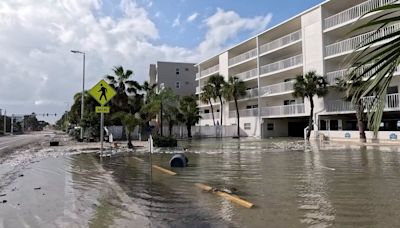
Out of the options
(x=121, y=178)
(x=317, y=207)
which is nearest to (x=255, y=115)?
(x=121, y=178)

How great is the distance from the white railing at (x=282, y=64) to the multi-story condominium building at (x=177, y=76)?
95.0 feet

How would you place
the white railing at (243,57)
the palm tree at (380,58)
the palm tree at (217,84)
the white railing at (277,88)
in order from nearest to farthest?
the palm tree at (380,58) < the white railing at (277,88) < the white railing at (243,57) < the palm tree at (217,84)

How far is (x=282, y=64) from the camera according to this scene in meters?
45.7

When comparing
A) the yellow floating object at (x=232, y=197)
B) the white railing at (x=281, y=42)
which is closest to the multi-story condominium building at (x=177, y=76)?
the white railing at (x=281, y=42)

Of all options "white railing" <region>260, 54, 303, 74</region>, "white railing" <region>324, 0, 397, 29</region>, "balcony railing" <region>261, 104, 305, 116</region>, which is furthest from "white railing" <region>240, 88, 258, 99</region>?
"white railing" <region>324, 0, 397, 29</region>

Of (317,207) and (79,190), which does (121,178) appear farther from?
(317,207)

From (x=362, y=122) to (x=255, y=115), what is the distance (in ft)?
66.7

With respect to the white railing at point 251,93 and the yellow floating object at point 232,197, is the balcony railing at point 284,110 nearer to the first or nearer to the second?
the white railing at point 251,93

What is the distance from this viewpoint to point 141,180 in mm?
12539

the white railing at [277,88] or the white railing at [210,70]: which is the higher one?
the white railing at [210,70]

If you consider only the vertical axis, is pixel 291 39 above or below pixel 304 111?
above

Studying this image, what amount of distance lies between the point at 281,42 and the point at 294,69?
4285 millimetres

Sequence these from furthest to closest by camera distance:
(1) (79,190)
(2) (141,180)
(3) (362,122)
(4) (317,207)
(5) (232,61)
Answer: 1. (5) (232,61)
2. (3) (362,122)
3. (2) (141,180)
4. (1) (79,190)
5. (4) (317,207)

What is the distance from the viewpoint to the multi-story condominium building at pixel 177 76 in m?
74.4
